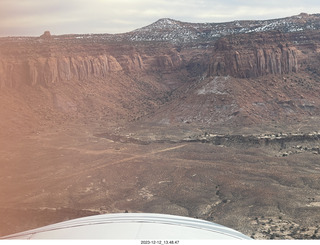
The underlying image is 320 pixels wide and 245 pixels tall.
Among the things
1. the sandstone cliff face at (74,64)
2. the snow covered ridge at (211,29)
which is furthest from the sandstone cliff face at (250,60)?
the snow covered ridge at (211,29)

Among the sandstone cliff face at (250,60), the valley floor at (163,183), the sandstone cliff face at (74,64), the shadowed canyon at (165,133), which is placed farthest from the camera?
the sandstone cliff face at (74,64)

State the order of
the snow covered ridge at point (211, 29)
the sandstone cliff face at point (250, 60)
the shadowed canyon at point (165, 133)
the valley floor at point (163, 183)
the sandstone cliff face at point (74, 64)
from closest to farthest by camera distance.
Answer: the valley floor at point (163, 183), the shadowed canyon at point (165, 133), the sandstone cliff face at point (250, 60), the sandstone cliff face at point (74, 64), the snow covered ridge at point (211, 29)

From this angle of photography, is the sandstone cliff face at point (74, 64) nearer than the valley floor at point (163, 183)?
No

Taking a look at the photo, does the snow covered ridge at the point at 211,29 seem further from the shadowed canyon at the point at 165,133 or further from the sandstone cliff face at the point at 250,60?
the sandstone cliff face at the point at 250,60

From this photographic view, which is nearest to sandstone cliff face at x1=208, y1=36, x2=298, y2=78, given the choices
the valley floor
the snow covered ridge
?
the valley floor

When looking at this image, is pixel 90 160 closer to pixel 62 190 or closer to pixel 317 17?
pixel 62 190

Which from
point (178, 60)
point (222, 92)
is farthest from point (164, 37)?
point (222, 92)

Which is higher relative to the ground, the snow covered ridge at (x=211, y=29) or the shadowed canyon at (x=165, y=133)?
the snow covered ridge at (x=211, y=29)

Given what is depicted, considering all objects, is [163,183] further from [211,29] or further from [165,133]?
[211,29]
